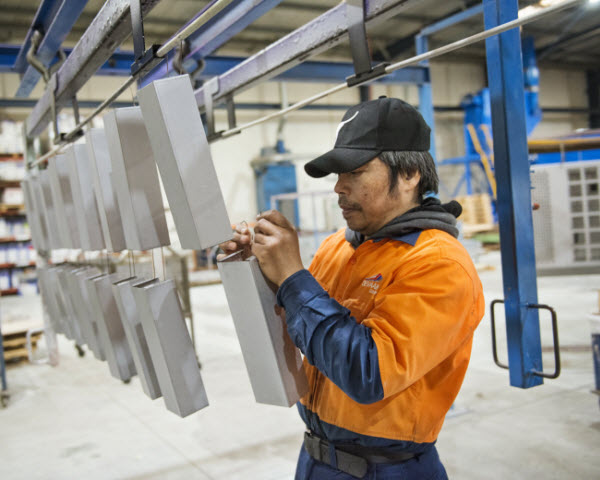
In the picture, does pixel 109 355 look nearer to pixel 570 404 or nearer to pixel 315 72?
pixel 315 72

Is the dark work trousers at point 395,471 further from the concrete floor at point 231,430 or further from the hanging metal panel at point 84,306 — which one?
the concrete floor at point 231,430

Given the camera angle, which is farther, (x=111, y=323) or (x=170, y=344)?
(x=111, y=323)

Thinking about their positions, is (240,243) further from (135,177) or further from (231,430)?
(231,430)

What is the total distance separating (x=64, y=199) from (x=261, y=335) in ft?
3.84

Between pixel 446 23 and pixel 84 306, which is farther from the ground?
pixel 446 23

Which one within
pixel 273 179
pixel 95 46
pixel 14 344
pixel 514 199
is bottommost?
pixel 14 344

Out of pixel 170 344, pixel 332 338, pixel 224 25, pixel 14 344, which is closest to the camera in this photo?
pixel 332 338

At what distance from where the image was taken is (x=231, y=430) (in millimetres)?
3869

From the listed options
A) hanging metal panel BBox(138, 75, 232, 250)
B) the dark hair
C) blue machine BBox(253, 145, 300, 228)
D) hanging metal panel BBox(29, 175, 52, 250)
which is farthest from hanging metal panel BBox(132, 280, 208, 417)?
blue machine BBox(253, 145, 300, 228)

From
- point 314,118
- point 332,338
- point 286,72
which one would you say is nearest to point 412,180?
point 332,338

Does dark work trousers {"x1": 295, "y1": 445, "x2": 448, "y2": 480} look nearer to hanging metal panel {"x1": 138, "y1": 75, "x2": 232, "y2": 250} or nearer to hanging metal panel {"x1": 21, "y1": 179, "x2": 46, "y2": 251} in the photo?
hanging metal panel {"x1": 138, "y1": 75, "x2": 232, "y2": 250}

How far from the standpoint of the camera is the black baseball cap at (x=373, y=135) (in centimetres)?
124

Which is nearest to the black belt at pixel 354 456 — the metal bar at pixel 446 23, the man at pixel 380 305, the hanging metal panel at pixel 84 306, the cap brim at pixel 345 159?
the man at pixel 380 305

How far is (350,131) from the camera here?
4.17 feet
